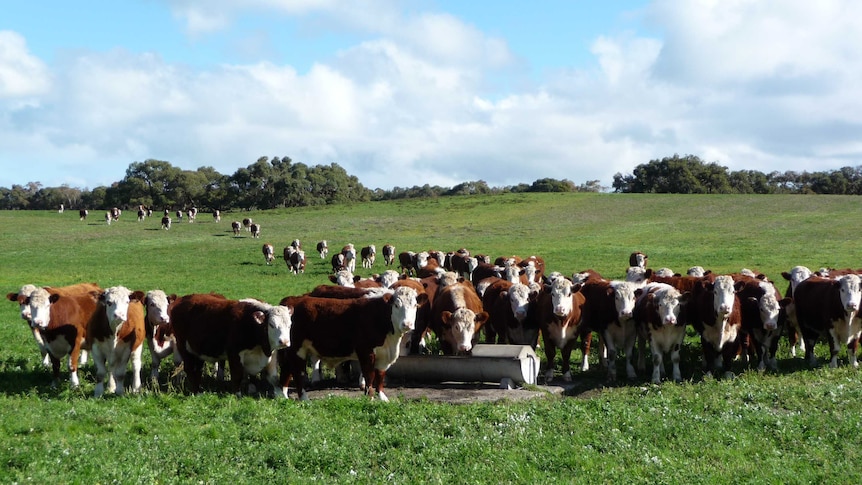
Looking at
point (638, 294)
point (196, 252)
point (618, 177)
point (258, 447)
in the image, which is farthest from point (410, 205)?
point (258, 447)

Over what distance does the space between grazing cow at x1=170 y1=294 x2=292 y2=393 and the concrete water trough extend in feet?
8.36

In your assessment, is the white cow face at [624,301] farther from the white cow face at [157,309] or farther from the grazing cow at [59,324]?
the grazing cow at [59,324]

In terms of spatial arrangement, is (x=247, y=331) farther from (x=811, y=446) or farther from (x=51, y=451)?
(x=811, y=446)

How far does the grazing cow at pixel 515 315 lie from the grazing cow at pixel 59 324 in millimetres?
7892

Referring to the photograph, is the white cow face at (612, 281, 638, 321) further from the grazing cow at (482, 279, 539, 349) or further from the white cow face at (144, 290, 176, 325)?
the white cow face at (144, 290, 176, 325)

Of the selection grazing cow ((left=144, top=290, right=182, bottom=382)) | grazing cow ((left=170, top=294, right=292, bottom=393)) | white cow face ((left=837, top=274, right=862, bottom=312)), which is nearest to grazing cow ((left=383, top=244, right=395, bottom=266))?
grazing cow ((left=144, top=290, right=182, bottom=382))

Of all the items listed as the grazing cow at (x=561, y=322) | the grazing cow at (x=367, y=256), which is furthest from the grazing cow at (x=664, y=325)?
the grazing cow at (x=367, y=256)

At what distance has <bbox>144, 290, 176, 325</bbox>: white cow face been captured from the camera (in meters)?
13.4

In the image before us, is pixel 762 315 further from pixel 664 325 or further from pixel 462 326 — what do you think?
pixel 462 326

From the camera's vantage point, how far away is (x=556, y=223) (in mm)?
62156

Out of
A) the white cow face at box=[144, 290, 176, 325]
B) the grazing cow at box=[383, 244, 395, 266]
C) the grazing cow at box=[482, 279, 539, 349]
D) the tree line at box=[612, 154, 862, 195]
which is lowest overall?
the grazing cow at box=[383, 244, 395, 266]

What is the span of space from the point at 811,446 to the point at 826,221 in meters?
52.7

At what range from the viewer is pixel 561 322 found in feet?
47.9

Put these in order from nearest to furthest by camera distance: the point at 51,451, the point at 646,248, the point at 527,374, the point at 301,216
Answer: the point at 51,451
the point at 527,374
the point at 646,248
the point at 301,216
